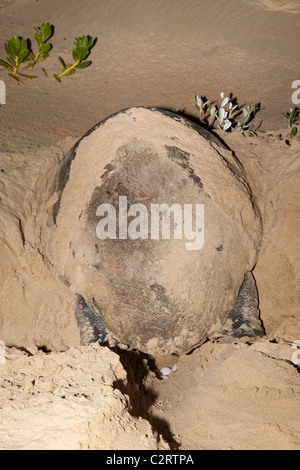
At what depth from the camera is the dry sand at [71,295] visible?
1.09 metres

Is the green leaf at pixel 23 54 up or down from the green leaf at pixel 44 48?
down

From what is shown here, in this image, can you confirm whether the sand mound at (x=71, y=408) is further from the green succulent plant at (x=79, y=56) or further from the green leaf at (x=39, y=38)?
the green leaf at (x=39, y=38)

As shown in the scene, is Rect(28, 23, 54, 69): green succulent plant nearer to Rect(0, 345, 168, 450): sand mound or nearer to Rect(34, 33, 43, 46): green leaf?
Rect(34, 33, 43, 46): green leaf

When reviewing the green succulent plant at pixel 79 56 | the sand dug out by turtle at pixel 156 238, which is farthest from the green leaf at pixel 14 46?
the sand dug out by turtle at pixel 156 238

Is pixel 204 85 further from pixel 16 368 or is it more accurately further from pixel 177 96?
pixel 16 368

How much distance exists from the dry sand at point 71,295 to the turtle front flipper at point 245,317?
0.07m

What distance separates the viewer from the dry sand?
3.59ft

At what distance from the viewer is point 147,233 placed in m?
1.73

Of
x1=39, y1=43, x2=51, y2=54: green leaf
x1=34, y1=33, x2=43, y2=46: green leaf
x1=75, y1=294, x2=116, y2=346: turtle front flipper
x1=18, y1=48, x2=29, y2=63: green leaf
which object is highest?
x1=34, y1=33, x2=43, y2=46: green leaf

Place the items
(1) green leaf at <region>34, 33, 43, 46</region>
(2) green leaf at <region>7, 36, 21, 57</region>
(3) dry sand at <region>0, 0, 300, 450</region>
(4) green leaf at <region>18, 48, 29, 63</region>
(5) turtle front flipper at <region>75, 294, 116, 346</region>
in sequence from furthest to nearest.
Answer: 1. (1) green leaf at <region>34, 33, 43, 46</region>
2. (4) green leaf at <region>18, 48, 29, 63</region>
3. (2) green leaf at <region>7, 36, 21, 57</region>
4. (5) turtle front flipper at <region>75, 294, 116, 346</region>
5. (3) dry sand at <region>0, 0, 300, 450</region>

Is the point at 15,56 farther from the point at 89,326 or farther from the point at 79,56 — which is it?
the point at 89,326

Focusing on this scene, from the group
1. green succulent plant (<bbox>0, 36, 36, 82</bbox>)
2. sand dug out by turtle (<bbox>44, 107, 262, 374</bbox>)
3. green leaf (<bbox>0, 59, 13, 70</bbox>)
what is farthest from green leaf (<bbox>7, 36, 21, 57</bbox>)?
sand dug out by turtle (<bbox>44, 107, 262, 374</bbox>)

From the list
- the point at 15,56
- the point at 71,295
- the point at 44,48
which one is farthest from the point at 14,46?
the point at 71,295

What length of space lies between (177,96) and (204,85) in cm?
42
